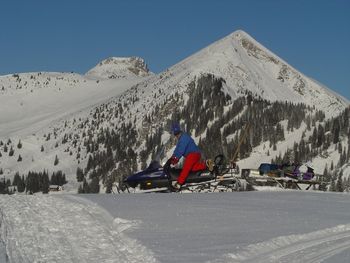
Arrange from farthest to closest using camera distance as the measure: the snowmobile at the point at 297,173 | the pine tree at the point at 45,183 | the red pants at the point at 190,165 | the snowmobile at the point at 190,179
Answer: the pine tree at the point at 45,183 < the snowmobile at the point at 297,173 < the snowmobile at the point at 190,179 < the red pants at the point at 190,165

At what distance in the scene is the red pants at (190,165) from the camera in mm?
17734

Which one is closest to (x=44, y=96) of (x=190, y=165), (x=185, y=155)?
(x=190, y=165)

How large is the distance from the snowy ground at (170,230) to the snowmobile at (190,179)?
572 cm

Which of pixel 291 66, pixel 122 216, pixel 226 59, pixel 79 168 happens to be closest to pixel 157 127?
pixel 79 168

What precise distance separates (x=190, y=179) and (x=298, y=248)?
1041 cm

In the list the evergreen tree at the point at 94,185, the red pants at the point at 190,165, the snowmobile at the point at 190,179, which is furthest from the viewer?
the evergreen tree at the point at 94,185

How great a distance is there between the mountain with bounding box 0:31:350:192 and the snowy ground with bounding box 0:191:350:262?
134 ft

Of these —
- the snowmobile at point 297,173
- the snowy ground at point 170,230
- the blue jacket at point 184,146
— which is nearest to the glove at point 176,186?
the blue jacket at point 184,146

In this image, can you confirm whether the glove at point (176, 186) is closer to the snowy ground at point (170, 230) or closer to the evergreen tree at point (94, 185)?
the snowy ground at point (170, 230)

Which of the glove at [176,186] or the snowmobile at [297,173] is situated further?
the snowmobile at [297,173]

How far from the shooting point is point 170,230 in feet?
29.4

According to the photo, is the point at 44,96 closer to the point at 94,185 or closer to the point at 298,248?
the point at 94,185

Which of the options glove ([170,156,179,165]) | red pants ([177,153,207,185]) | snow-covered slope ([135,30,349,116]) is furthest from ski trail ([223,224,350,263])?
snow-covered slope ([135,30,349,116])

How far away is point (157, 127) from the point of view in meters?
90.8
